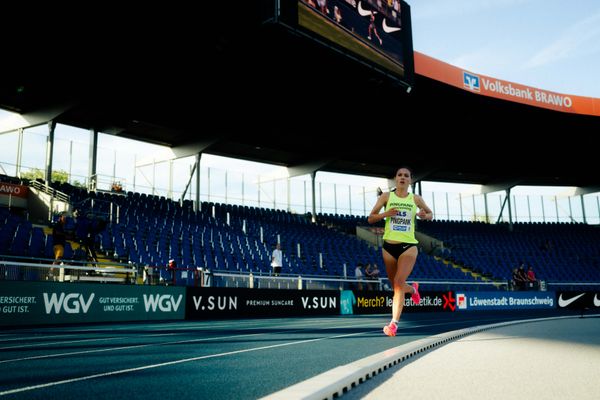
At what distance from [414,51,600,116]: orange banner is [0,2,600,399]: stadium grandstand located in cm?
14

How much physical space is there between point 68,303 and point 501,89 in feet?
66.9

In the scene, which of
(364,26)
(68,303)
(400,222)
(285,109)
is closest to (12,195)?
(68,303)

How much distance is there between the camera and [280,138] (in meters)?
27.7

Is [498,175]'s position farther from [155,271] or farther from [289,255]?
[155,271]

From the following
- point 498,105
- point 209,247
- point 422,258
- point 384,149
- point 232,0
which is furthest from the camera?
point 384,149

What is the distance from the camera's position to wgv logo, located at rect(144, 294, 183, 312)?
40.0 feet

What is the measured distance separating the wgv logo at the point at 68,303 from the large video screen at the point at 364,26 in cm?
833

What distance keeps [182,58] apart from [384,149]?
49.2ft

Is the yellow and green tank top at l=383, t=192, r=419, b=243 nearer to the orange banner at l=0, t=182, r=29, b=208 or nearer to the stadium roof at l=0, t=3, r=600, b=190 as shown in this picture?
the stadium roof at l=0, t=3, r=600, b=190

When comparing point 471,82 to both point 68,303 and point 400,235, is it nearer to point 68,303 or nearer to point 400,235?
point 400,235

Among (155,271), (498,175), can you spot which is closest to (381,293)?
(155,271)

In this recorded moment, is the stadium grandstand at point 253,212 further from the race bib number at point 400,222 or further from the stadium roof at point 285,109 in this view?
the race bib number at point 400,222

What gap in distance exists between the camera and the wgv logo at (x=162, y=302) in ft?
40.0

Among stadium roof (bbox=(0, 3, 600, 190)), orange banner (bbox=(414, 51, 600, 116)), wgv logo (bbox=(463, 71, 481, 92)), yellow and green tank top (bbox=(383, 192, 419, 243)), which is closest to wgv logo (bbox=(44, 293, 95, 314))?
yellow and green tank top (bbox=(383, 192, 419, 243))
